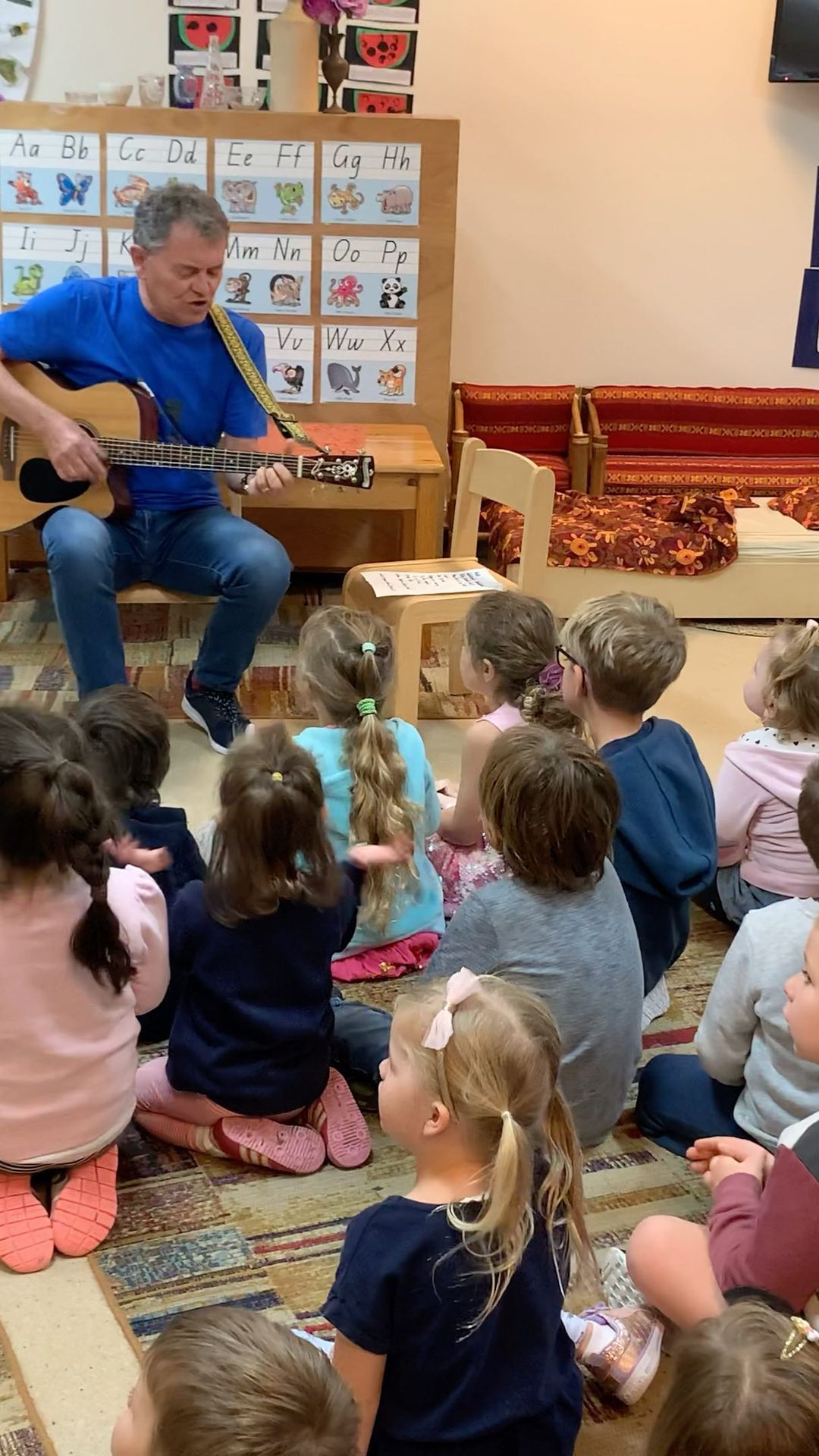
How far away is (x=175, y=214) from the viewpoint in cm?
288

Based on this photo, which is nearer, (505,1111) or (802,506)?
(505,1111)

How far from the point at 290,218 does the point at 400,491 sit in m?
0.95

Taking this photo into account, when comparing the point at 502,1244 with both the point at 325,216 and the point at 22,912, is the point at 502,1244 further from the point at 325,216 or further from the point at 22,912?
the point at 325,216

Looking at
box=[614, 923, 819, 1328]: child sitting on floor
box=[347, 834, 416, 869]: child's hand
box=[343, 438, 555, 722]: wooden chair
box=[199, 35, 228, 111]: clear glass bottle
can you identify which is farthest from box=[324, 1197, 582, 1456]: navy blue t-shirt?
box=[199, 35, 228, 111]: clear glass bottle

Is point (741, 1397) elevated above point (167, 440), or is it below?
below

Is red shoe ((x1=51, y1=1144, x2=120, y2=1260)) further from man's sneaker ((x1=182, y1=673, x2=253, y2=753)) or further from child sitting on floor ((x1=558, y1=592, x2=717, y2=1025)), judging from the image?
man's sneaker ((x1=182, y1=673, x2=253, y2=753))

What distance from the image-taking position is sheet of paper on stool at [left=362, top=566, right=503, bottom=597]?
313cm

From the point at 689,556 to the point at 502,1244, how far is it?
325 cm

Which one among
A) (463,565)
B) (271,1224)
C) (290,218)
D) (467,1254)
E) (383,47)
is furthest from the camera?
(383,47)

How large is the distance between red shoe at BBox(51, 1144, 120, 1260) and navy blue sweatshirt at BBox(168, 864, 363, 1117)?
0.15 m

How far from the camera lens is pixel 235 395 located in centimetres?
318

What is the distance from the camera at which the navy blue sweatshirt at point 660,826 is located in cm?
199

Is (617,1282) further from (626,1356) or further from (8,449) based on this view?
(8,449)

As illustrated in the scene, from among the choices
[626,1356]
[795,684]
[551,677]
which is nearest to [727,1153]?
[626,1356]
